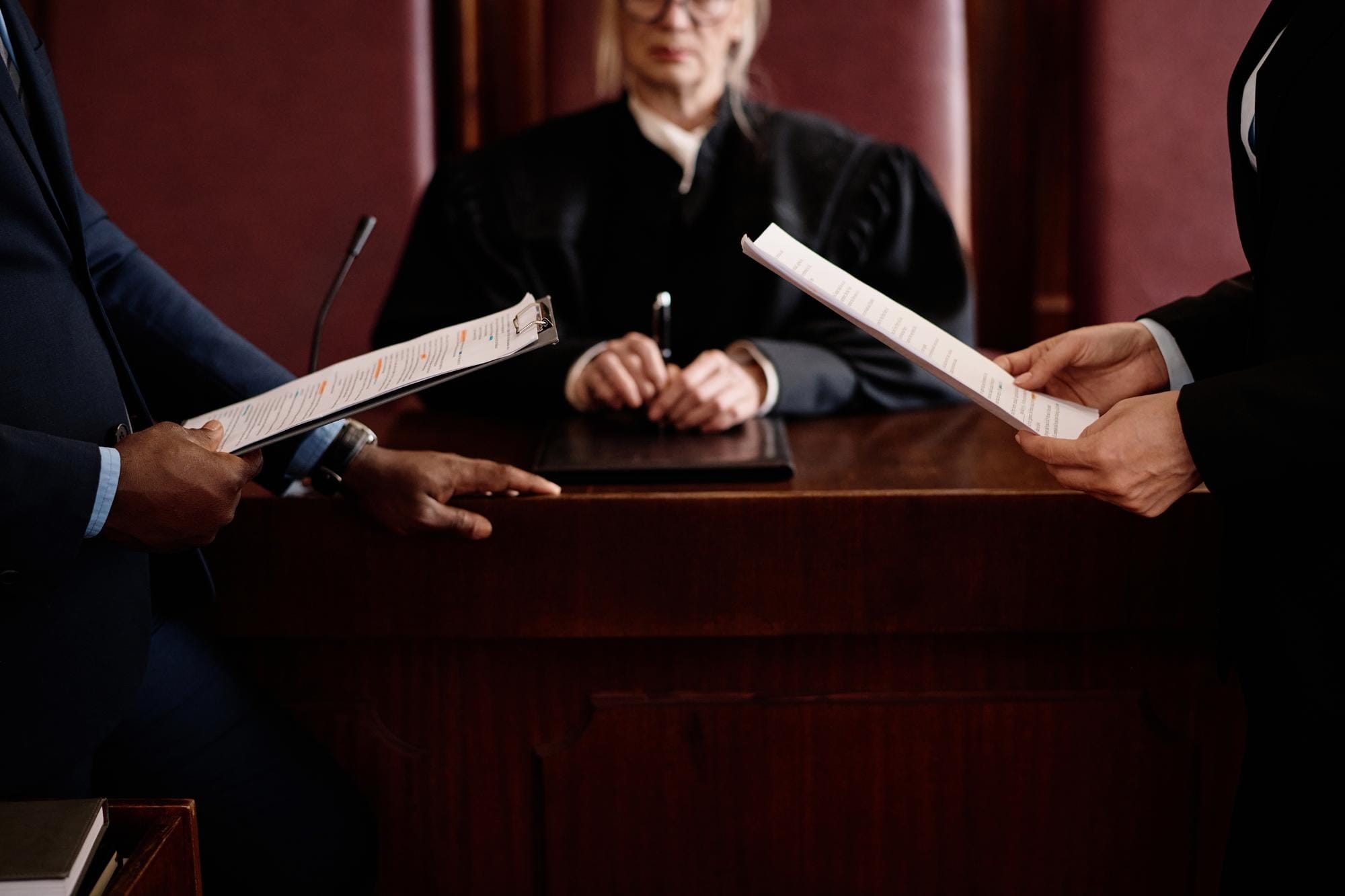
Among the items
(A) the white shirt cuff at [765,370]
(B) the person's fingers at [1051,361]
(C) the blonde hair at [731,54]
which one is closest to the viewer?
(B) the person's fingers at [1051,361]

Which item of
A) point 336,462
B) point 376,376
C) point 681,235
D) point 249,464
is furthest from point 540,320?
point 681,235

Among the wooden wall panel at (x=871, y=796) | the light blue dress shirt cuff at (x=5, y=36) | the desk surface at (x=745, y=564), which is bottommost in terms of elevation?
the wooden wall panel at (x=871, y=796)

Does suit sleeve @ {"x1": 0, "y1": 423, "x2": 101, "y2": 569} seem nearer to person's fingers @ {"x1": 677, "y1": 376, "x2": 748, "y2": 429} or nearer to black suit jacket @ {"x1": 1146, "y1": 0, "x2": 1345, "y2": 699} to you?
person's fingers @ {"x1": 677, "y1": 376, "x2": 748, "y2": 429}

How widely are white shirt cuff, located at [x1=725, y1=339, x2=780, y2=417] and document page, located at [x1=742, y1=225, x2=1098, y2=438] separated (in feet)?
1.50

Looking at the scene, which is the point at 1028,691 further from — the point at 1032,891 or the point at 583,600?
the point at 583,600

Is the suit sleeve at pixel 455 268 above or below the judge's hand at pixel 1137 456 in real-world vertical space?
above

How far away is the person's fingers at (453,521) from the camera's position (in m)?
1.04

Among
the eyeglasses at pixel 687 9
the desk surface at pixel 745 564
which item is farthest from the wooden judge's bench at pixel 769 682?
the eyeglasses at pixel 687 9

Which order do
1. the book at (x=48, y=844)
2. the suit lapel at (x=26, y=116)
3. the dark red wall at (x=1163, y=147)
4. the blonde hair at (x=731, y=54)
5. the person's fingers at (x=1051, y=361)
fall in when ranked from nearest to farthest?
the book at (x=48, y=844) < the suit lapel at (x=26, y=116) < the person's fingers at (x=1051, y=361) < the blonde hair at (x=731, y=54) < the dark red wall at (x=1163, y=147)

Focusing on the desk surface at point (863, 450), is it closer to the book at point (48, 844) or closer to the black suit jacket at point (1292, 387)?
the black suit jacket at point (1292, 387)

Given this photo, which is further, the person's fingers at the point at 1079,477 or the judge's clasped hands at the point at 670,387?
the judge's clasped hands at the point at 670,387

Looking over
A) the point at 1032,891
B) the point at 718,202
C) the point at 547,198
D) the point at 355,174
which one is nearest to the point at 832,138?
the point at 718,202

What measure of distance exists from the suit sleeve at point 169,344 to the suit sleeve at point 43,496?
11.2 inches

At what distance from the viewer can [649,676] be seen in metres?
1.14
